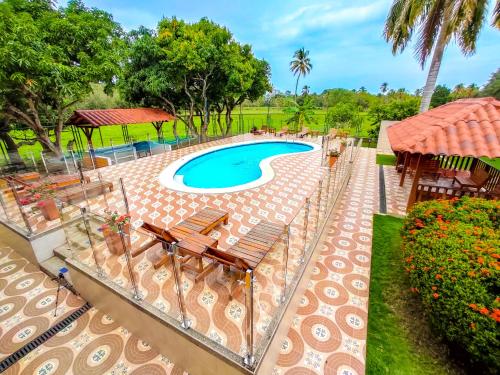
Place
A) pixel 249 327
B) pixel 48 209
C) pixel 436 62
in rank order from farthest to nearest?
1. pixel 436 62
2. pixel 48 209
3. pixel 249 327

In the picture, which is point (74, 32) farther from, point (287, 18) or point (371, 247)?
point (287, 18)

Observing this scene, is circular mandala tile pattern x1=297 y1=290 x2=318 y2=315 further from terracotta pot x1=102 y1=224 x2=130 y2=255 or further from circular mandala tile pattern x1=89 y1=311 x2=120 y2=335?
circular mandala tile pattern x1=89 y1=311 x2=120 y2=335

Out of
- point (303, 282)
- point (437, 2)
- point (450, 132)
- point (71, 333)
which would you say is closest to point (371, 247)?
point (303, 282)

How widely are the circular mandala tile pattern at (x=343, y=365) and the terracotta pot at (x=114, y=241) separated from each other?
3.12m

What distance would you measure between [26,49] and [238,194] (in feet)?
26.6

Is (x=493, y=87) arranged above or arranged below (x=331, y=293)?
above

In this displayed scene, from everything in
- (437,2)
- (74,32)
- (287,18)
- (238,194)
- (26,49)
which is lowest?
(238,194)

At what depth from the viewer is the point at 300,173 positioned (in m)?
9.48

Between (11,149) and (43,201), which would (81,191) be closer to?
(43,201)

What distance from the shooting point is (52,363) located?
10.3ft

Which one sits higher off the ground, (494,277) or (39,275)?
(494,277)

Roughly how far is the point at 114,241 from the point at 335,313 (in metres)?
3.62

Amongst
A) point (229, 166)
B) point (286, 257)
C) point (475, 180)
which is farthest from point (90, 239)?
point (475, 180)

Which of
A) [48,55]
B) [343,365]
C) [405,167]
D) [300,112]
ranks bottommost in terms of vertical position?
[343,365]
